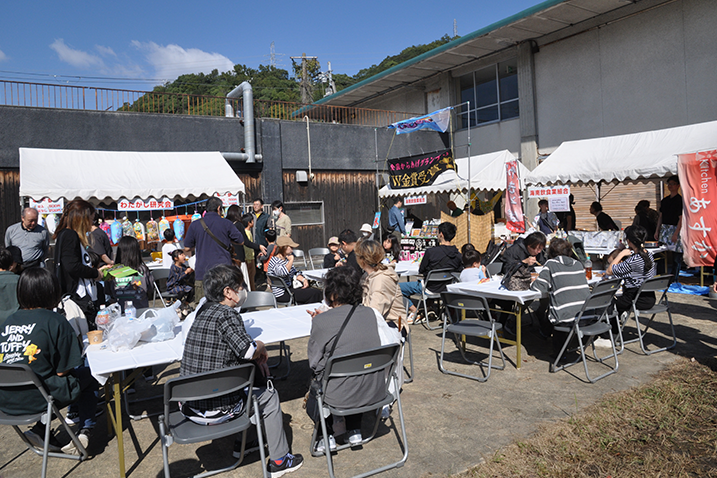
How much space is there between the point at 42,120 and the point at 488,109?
12.0 meters

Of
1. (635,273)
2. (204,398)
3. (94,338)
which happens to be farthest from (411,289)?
(204,398)

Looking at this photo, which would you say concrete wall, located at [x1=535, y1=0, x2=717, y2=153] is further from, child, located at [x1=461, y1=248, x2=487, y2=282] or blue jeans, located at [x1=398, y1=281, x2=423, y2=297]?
blue jeans, located at [x1=398, y1=281, x2=423, y2=297]

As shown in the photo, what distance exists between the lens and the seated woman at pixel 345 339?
2.90 meters

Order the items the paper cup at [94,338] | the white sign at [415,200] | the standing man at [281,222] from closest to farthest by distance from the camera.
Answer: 1. the paper cup at [94,338]
2. the standing man at [281,222]
3. the white sign at [415,200]

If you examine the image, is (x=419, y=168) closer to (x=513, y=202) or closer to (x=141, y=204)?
(x=513, y=202)

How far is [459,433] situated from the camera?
11.2ft

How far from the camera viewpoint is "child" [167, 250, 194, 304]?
6719 millimetres

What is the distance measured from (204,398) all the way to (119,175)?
7.91m

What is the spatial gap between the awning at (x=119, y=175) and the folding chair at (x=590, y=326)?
7.35 metres

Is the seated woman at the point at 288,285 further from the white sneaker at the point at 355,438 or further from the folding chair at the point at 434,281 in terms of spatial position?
the white sneaker at the point at 355,438

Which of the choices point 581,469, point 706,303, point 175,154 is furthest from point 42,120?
point 706,303

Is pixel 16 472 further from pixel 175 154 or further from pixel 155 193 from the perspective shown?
pixel 175 154

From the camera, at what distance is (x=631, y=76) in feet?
36.8

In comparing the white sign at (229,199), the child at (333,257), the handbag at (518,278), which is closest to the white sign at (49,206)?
the white sign at (229,199)
